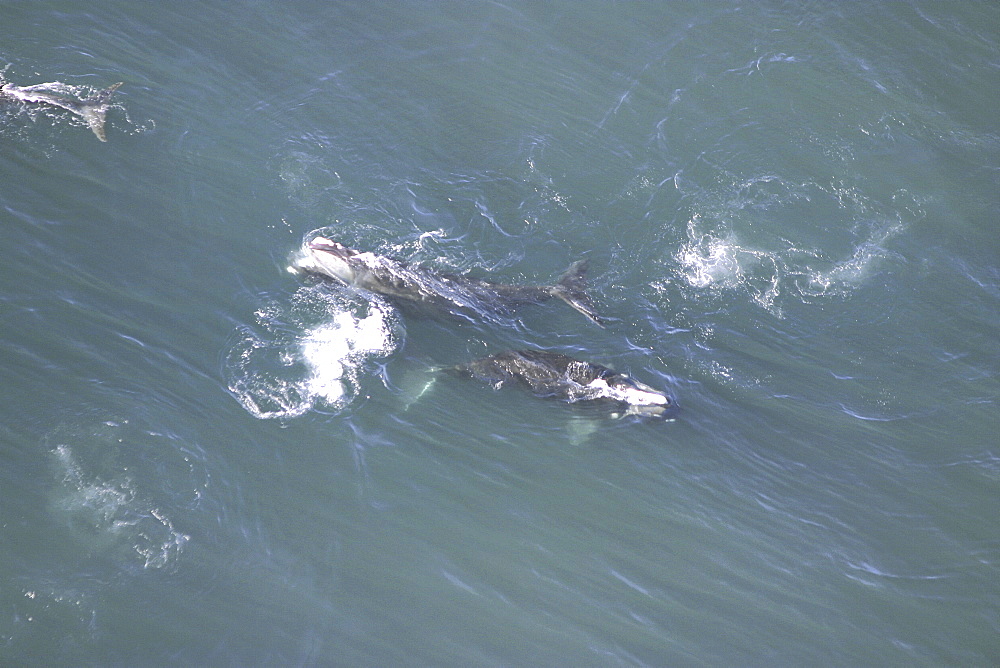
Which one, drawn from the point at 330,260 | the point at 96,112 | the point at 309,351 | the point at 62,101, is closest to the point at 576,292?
the point at 330,260

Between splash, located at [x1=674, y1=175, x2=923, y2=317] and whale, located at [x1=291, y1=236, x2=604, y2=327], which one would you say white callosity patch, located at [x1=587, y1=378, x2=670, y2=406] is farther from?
splash, located at [x1=674, y1=175, x2=923, y2=317]

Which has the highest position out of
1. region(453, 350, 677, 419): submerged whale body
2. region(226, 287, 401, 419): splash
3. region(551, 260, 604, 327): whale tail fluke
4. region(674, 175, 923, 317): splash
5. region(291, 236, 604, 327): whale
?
region(674, 175, 923, 317): splash

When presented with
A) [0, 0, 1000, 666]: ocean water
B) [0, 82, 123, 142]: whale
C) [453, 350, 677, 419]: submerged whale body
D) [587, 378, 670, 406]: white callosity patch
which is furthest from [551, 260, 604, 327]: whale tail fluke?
[0, 82, 123, 142]: whale

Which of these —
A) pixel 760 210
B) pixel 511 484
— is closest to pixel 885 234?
pixel 760 210

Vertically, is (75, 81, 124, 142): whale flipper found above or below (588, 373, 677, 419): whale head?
above

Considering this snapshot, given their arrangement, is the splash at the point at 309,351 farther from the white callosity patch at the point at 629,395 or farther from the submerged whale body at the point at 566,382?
the white callosity patch at the point at 629,395

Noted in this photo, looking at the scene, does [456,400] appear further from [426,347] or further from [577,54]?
[577,54]

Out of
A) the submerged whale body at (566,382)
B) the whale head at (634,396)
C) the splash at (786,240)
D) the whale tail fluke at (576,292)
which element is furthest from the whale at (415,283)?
the splash at (786,240)
